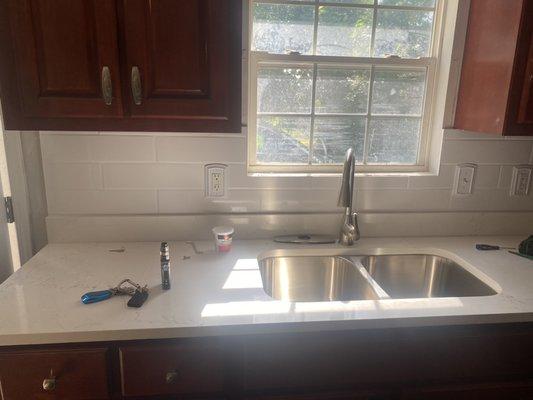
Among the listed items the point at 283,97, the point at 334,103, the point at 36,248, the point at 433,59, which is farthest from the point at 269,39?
the point at 36,248

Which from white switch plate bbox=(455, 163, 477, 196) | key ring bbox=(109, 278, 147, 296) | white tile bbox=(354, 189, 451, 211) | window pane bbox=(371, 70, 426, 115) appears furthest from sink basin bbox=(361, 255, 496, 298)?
key ring bbox=(109, 278, 147, 296)

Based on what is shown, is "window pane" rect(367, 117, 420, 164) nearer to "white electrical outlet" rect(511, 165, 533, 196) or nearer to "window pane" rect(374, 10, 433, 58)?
"window pane" rect(374, 10, 433, 58)

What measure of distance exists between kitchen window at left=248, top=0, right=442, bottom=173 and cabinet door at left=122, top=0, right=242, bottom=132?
448mm

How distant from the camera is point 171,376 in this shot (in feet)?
3.29

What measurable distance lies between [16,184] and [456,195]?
182 centimetres

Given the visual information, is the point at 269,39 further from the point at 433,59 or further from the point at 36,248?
the point at 36,248

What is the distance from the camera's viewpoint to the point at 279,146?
1.67 metres

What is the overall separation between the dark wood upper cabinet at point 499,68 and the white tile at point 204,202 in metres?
0.93

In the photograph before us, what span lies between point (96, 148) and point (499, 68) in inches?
59.7

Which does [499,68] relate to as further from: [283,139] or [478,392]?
[478,392]

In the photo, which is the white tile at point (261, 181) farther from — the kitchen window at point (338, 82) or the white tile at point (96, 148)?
the white tile at point (96, 148)

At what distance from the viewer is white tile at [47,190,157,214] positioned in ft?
4.96

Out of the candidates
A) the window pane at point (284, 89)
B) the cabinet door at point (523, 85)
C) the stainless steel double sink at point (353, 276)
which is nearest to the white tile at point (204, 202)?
the stainless steel double sink at point (353, 276)

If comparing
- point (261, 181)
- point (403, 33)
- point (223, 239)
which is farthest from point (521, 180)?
point (223, 239)
